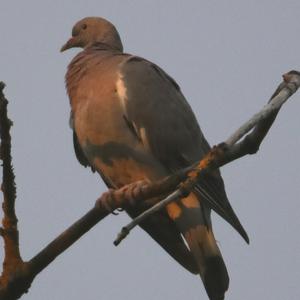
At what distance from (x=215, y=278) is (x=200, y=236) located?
36 cm

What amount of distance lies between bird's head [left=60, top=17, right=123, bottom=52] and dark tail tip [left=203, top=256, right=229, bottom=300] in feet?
8.05

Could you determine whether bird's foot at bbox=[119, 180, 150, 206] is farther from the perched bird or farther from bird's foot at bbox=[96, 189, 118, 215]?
the perched bird

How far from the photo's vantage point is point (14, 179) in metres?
3.58

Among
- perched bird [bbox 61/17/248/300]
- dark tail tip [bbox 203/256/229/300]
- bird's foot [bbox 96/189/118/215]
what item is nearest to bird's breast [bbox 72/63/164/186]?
perched bird [bbox 61/17/248/300]

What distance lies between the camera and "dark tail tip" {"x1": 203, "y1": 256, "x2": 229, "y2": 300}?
4.94 m

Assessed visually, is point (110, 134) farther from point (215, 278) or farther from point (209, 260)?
point (215, 278)

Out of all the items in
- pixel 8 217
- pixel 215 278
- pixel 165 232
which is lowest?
pixel 215 278

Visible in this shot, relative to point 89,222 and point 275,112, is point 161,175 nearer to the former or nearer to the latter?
point 89,222

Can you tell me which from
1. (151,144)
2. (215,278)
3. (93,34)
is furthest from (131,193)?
(93,34)

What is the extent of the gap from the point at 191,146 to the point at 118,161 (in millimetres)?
550

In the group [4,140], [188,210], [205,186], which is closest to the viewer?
[4,140]

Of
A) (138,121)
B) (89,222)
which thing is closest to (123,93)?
(138,121)

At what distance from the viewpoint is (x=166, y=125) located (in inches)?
205

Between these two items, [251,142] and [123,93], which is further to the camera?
[123,93]
